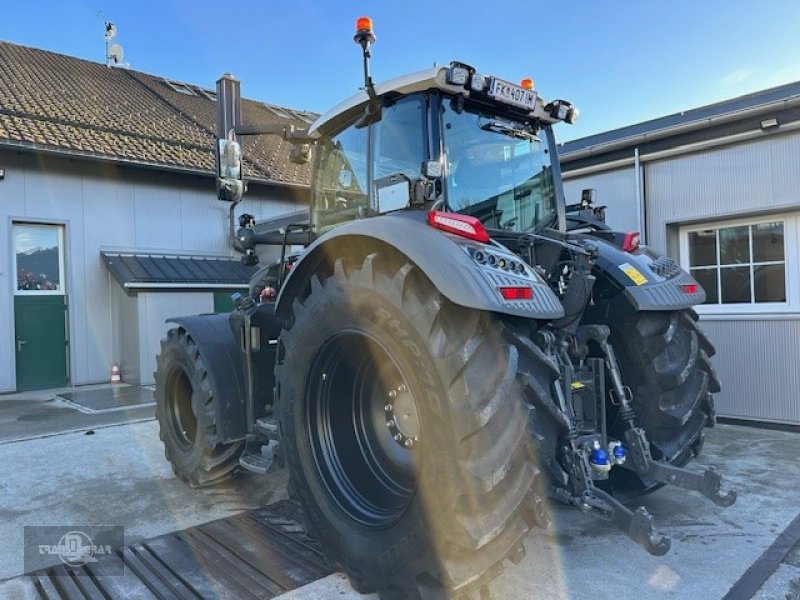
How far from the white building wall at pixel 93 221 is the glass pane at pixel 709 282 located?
8.39 meters

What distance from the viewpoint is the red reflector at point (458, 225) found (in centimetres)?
256

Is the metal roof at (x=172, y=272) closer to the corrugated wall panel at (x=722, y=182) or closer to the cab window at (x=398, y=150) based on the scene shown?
the corrugated wall panel at (x=722, y=182)

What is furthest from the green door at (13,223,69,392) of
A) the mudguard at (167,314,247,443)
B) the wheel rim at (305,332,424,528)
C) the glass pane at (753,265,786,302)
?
the glass pane at (753,265,786,302)

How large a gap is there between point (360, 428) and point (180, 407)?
220cm

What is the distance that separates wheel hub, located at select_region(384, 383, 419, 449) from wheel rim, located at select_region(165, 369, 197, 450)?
2.27m

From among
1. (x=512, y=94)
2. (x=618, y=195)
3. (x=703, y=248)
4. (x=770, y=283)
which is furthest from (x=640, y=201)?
(x=512, y=94)

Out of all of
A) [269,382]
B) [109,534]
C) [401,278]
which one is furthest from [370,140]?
[109,534]

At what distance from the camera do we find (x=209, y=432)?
13.2 ft

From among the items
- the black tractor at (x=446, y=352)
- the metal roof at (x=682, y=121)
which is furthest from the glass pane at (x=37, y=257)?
the metal roof at (x=682, y=121)

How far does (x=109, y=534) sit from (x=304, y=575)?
56.4 inches

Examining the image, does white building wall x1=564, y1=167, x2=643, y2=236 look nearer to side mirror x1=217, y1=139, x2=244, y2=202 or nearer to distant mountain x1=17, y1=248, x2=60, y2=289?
side mirror x1=217, y1=139, x2=244, y2=202

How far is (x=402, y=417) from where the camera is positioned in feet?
9.59

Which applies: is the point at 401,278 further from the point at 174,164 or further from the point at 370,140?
the point at 174,164

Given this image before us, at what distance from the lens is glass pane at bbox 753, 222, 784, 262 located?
587cm
